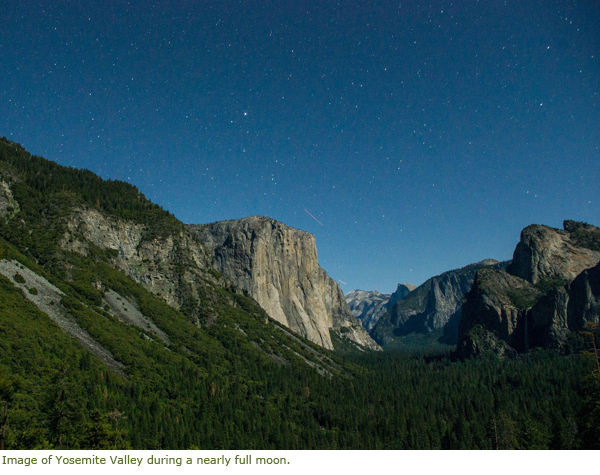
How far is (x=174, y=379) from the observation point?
10681 centimetres

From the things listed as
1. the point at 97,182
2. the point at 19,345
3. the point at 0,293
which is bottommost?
the point at 19,345

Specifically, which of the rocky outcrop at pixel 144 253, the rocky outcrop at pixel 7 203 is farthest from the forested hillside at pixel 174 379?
the rocky outcrop at pixel 144 253

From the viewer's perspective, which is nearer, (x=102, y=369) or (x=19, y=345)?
(x=19, y=345)

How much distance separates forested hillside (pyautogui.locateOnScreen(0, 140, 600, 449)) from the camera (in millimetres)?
69812

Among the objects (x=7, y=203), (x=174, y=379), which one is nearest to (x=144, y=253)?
(x=7, y=203)

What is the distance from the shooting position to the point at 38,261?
129 m

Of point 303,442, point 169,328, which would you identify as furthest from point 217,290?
point 303,442

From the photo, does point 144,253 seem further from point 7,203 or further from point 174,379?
point 174,379

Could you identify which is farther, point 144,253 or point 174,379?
point 144,253

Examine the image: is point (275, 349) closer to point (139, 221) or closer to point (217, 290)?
point (217, 290)

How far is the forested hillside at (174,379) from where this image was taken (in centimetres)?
6981

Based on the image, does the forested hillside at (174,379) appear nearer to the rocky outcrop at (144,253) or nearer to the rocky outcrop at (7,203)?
the rocky outcrop at (7,203)
